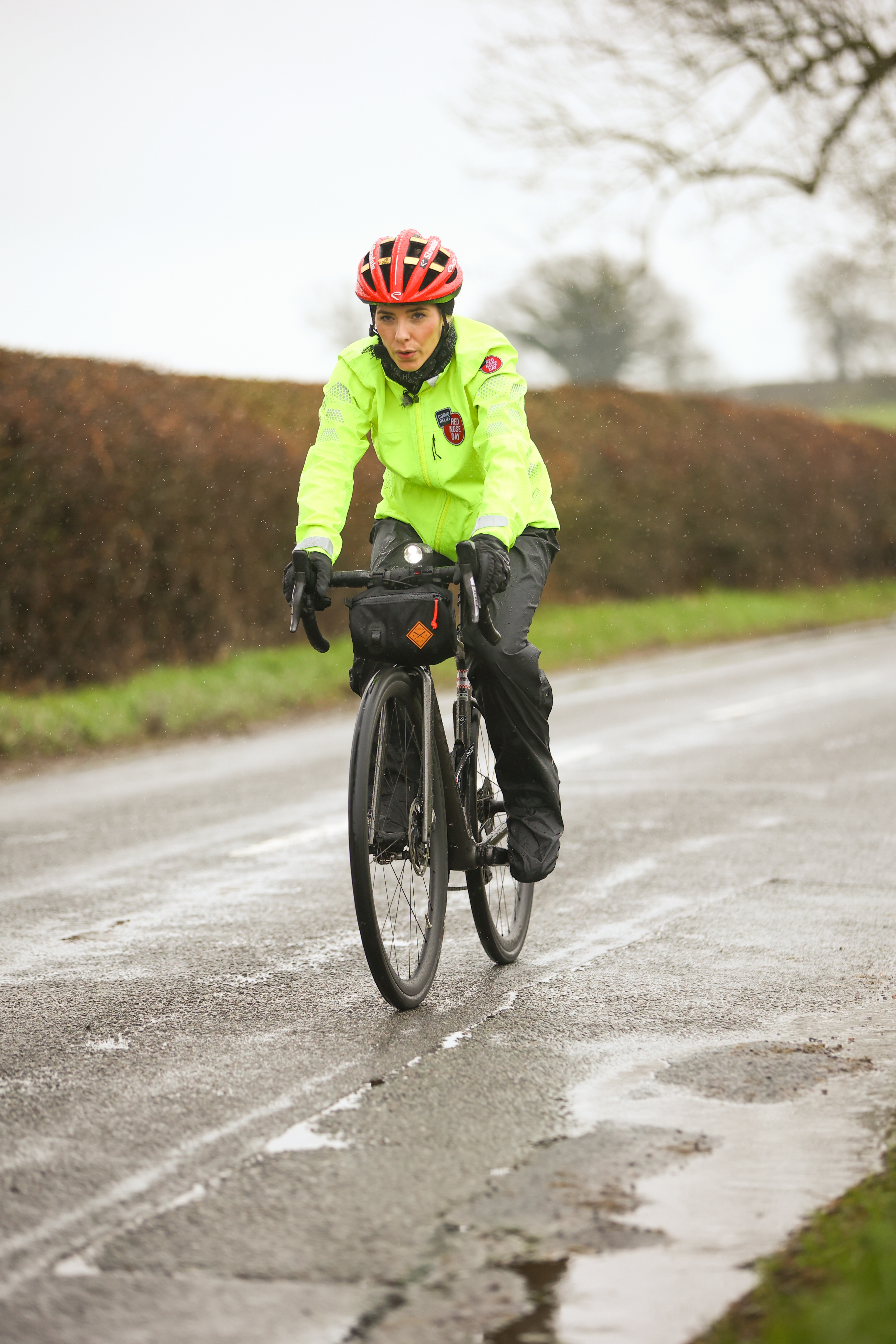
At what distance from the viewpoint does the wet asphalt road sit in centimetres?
285

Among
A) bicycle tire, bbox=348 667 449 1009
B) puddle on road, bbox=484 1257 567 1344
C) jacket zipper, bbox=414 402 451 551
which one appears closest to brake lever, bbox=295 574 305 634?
bicycle tire, bbox=348 667 449 1009

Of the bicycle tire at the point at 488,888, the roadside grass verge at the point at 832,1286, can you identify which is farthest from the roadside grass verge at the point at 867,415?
the roadside grass verge at the point at 832,1286

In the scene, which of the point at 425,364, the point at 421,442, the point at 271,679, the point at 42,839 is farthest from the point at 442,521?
the point at 271,679

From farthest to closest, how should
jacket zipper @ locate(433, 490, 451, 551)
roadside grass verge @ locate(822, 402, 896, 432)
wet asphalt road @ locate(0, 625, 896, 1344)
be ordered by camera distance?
roadside grass verge @ locate(822, 402, 896, 432)
jacket zipper @ locate(433, 490, 451, 551)
wet asphalt road @ locate(0, 625, 896, 1344)

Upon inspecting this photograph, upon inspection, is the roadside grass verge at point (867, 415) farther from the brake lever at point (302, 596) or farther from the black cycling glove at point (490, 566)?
the brake lever at point (302, 596)

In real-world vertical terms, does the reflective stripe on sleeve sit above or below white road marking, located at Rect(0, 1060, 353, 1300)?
above

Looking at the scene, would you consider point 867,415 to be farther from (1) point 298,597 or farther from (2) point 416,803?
(1) point 298,597

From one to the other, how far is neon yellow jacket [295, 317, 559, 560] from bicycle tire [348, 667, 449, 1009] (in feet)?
1.63

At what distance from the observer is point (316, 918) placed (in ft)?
19.7

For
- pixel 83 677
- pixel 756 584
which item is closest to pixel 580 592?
pixel 756 584

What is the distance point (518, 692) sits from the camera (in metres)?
4.93

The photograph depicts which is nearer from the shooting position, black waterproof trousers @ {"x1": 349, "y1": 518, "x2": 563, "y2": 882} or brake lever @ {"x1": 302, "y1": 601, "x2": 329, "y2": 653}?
brake lever @ {"x1": 302, "y1": 601, "x2": 329, "y2": 653}

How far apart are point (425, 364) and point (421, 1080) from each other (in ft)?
6.82

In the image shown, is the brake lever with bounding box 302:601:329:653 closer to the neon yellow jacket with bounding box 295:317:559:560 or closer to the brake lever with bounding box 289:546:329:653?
the brake lever with bounding box 289:546:329:653
